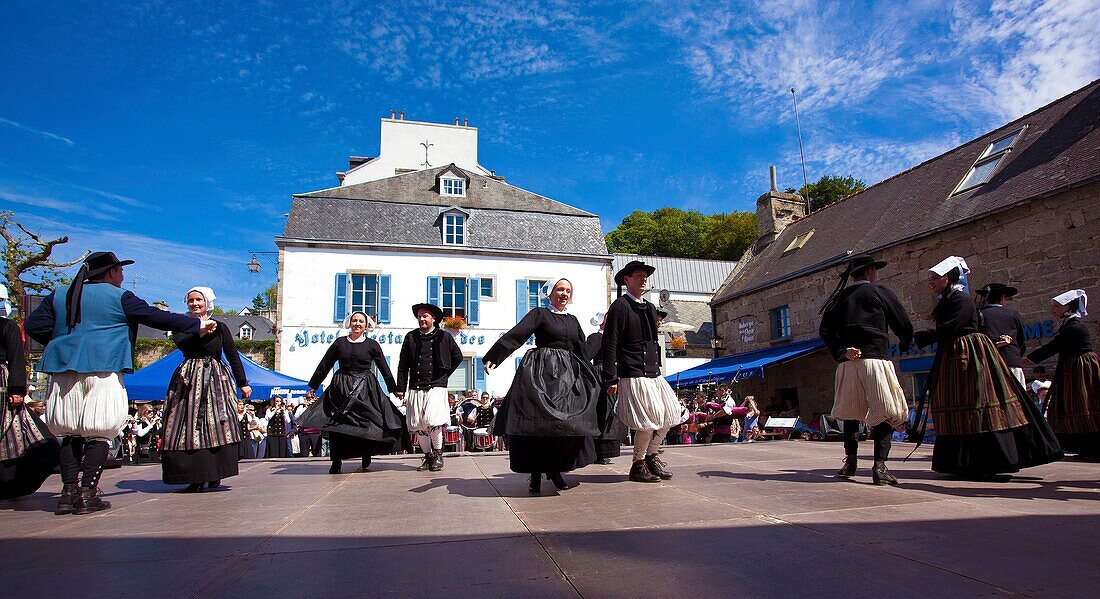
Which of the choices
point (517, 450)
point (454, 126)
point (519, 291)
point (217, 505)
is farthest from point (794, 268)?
point (454, 126)

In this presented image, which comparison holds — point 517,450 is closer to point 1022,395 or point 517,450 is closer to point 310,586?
point 310,586

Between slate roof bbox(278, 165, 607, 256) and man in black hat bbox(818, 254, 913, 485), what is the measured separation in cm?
2006

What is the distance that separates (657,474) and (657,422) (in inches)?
24.8

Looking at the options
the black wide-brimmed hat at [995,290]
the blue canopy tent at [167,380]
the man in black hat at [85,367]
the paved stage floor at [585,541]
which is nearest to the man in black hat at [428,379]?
the paved stage floor at [585,541]

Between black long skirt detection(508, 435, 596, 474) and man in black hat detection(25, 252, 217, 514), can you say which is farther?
black long skirt detection(508, 435, 596, 474)

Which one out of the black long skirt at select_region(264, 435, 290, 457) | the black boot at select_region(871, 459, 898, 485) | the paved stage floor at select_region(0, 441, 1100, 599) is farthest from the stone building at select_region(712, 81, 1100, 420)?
the black long skirt at select_region(264, 435, 290, 457)

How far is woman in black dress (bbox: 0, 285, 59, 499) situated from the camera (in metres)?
5.30

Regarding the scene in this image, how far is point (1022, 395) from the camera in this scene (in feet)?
17.9

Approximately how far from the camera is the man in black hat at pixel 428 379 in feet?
24.5

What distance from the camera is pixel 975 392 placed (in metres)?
5.39

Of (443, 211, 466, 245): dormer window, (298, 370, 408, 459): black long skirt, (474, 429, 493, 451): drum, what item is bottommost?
(474, 429, 493, 451): drum

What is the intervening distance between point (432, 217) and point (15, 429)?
20.6 m

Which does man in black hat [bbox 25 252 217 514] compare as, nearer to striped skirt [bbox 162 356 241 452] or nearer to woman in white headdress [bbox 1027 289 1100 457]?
striped skirt [bbox 162 356 241 452]

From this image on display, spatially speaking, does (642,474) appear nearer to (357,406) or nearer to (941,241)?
(357,406)
